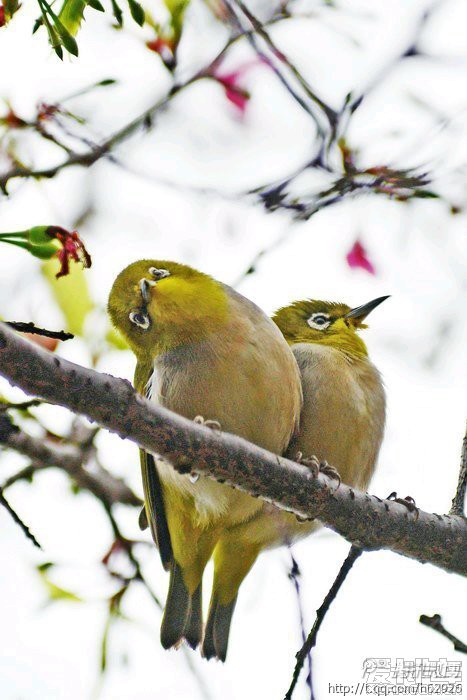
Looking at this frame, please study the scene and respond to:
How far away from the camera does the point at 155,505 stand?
14.6 feet

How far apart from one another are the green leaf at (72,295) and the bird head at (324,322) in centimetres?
135

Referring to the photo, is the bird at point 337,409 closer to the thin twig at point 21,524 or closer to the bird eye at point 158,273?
the bird eye at point 158,273

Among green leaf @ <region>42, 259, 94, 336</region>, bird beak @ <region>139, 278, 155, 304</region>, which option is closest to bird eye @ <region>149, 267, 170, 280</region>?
bird beak @ <region>139, 278, 155, 304</region>

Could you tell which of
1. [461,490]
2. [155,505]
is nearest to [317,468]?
[461,490]

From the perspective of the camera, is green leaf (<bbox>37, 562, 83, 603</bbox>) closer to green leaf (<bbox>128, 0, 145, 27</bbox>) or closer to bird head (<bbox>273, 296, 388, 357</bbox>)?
bird head (<bbox>273, 296, 388, 357</bbox>)

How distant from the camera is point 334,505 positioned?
3.52 metres

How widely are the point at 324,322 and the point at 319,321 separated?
31 mm

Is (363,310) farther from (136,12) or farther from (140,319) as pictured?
(136,12)

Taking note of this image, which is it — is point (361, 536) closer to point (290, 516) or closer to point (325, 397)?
point (290, 516)

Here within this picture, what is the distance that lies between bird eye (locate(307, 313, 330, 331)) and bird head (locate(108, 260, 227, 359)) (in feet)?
2.96

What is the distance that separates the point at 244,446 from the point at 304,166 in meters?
1.47

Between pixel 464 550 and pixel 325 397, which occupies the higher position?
pixel 325 397

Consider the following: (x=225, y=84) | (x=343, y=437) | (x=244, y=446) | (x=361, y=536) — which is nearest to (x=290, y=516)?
(x=343, y=437)

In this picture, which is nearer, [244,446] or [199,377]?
[244,446]
